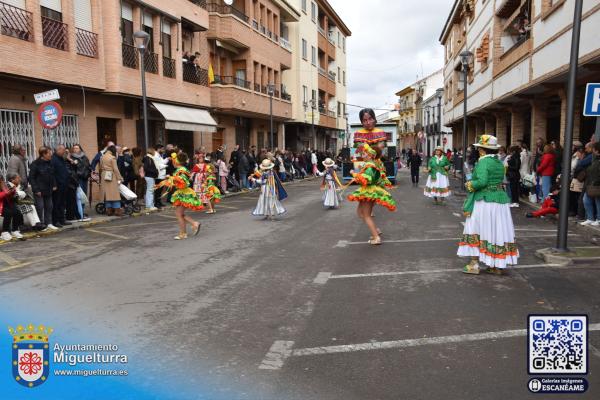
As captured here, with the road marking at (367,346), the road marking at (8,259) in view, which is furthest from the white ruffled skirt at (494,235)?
the road marking at (8,259)

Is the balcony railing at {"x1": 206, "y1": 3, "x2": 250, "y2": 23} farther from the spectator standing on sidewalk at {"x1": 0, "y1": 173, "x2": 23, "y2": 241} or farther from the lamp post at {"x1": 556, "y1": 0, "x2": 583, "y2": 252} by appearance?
the lamp post at {"x1": 556, "y1": 0, "x2": 583, "y2": 252}

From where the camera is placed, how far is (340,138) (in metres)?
64.0

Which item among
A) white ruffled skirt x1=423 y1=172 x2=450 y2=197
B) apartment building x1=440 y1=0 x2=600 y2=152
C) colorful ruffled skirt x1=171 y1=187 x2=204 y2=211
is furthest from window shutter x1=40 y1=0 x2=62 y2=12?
apartment building x1=440 y1=0 x2=600 y2=152

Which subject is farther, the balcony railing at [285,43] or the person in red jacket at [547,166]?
the balcony railing at [285,43]

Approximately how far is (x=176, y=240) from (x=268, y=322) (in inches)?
233

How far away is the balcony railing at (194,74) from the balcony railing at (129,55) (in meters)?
4.40

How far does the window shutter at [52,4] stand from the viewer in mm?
16294

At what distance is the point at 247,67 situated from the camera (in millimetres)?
31359

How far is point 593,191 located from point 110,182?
460 inches

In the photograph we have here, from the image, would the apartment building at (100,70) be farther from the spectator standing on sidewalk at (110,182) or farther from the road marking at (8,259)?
the road marking at (8,259)

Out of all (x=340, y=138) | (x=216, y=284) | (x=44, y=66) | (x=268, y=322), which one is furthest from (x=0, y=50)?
(x=340, y=138)

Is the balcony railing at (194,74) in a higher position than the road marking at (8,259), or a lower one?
higher

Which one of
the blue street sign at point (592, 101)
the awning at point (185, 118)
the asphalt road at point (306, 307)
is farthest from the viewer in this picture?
the awning at point (185, 118)

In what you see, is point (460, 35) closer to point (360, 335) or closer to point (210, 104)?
point (210, 104)
